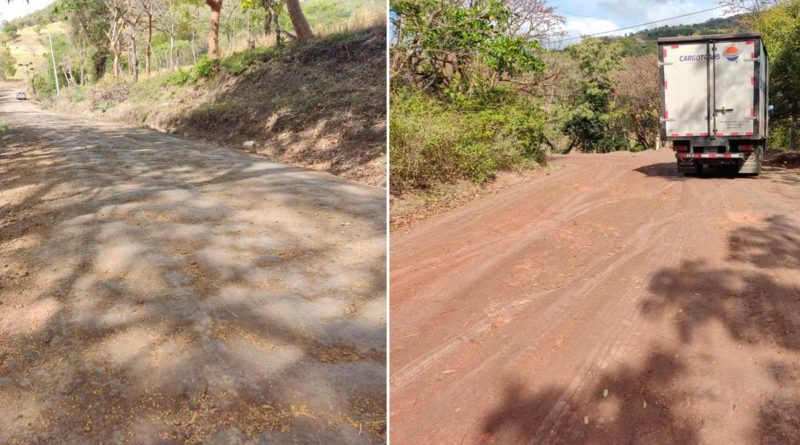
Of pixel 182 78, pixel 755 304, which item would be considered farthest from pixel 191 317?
pixel 182 78

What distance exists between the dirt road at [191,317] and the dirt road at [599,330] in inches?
17.3

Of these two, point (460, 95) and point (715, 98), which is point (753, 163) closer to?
point (715, 98)

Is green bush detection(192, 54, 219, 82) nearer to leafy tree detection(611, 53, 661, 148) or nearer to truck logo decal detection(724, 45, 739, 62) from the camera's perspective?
truck logo decal detection(724, 45, 739, 62)

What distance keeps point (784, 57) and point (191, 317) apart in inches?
992

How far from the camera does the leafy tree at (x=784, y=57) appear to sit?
73.5 feet

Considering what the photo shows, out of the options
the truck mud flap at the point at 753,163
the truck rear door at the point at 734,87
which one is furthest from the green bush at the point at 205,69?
the truck mud flap at the point at 753,163

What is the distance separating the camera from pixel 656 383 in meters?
3.88

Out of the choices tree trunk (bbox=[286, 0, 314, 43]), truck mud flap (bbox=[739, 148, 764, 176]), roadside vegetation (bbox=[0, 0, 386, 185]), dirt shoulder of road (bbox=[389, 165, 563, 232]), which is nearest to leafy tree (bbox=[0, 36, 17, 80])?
roadside vegetation (bbox=[0, 0, 386, 185])

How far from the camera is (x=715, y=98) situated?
544 inches

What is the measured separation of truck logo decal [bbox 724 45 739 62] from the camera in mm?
13430

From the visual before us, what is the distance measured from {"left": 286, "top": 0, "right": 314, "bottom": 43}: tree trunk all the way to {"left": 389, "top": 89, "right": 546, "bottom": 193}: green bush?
6.16 m

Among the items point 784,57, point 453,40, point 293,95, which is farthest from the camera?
point 784,57

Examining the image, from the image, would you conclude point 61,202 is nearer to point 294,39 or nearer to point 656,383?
point 656,383

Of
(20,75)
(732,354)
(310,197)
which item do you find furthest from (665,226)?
(20,75)
